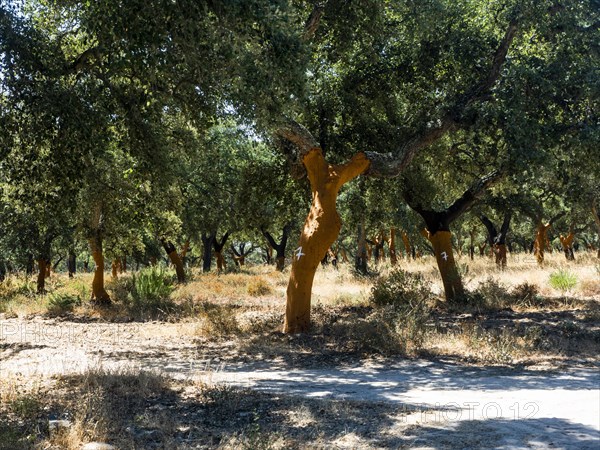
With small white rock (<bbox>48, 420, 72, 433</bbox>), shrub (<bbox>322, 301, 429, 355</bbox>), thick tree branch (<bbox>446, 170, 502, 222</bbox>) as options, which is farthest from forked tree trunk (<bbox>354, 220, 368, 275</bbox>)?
small white rock (<bbox>48, 420, 72, 433</bbox>)

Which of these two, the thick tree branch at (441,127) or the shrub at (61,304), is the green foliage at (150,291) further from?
the thick tree branch at (441,127)

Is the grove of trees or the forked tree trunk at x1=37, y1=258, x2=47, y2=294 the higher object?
the grove of trees

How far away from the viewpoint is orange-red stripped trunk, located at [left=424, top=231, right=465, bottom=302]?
548 inches

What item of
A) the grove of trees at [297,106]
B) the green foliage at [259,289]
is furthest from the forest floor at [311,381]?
the green foliage at [259,289]

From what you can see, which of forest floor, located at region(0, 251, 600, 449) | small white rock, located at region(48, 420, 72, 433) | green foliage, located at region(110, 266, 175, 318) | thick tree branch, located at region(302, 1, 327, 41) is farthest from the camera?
green foliage, located at region(110, 266, 175, 318)

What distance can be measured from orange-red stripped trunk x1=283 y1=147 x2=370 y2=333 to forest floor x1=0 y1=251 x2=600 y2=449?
51 cm

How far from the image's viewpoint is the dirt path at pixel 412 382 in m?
4.85

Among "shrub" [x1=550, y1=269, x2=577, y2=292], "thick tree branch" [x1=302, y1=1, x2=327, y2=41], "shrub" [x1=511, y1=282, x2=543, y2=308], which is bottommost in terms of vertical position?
"shrub" [x1=511, y1=282, x2=543, y2=308]

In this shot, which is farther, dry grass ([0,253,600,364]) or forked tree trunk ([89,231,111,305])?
forked tree trunk ([89,231,111,305])

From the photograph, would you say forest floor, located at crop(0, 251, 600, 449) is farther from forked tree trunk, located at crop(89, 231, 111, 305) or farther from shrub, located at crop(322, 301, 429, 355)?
forked tree trunk, located at crop(89, 231, 111, 305)

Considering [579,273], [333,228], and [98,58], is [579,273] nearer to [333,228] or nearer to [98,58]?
[333,228]

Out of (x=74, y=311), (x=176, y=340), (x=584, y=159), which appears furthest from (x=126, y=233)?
(x=584, y=159)

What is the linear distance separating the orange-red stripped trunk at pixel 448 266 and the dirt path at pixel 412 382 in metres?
6.09

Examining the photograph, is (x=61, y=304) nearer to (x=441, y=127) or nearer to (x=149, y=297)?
(x=149, y=297)
